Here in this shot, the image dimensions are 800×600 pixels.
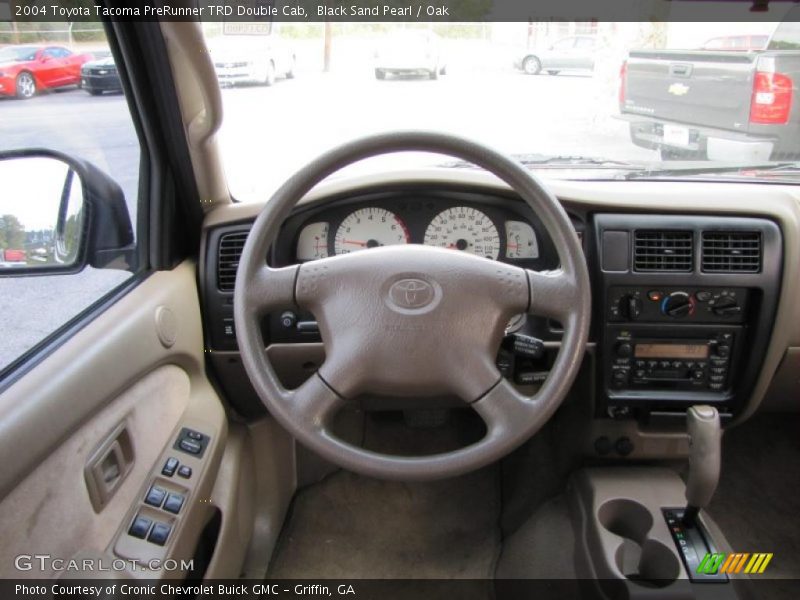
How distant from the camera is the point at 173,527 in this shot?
139 centimetres

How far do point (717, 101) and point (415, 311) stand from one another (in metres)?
1.53

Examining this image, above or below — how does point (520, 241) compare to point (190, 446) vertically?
above

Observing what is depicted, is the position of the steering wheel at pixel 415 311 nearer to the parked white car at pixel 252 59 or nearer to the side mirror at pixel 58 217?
the side mirror at pixel 58 217

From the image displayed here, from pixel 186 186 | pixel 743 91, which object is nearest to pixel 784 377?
pixel 743 91

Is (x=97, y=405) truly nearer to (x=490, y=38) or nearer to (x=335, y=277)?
(x=335, y=277)

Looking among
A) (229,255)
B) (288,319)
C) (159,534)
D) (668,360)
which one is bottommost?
(159,534)

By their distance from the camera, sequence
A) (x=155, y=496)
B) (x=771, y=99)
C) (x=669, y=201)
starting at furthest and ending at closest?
(x=771, y=99) < (x=669, y=201) < (x=155, y=496)

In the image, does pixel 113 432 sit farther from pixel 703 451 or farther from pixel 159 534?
pixel 703 451

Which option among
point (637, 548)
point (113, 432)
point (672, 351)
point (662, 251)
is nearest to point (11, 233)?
point (113, 432)

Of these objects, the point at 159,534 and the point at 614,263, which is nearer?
the point at 159,534

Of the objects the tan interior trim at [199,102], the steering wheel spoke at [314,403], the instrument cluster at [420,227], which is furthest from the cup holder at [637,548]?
the tan interior trim at [199,102]

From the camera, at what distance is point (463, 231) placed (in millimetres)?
1792

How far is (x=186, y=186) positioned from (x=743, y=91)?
1.82m

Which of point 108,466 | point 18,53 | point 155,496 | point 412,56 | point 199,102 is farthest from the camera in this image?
point 412,56
